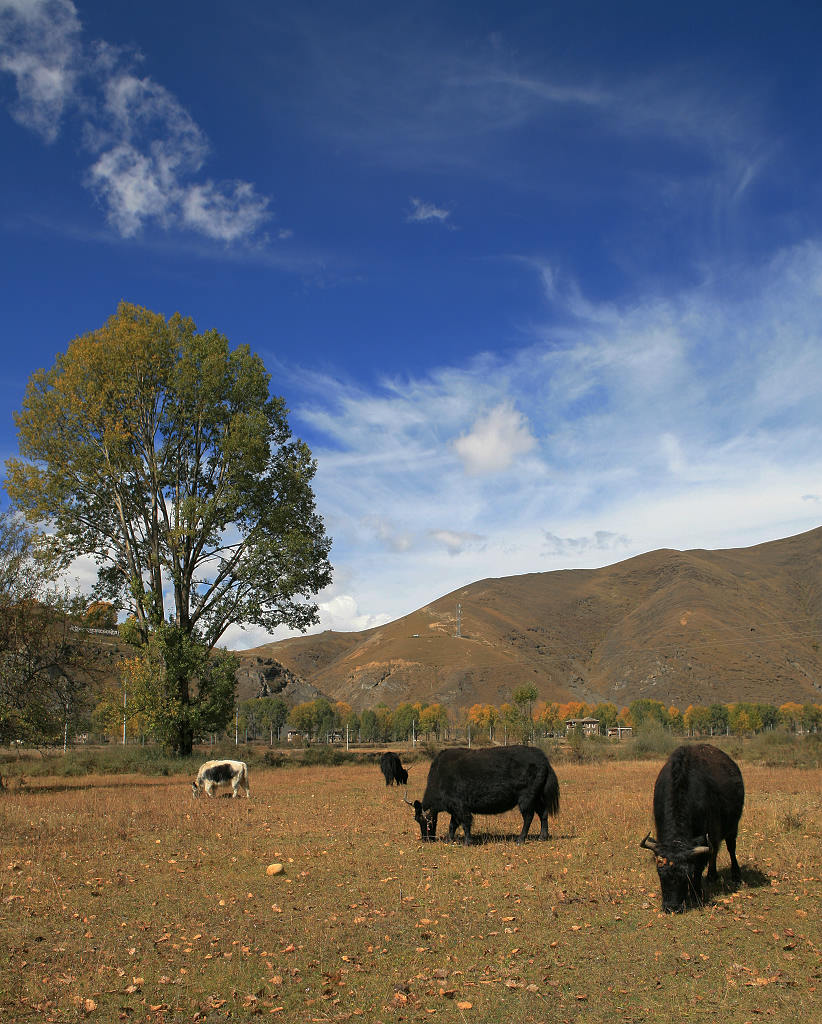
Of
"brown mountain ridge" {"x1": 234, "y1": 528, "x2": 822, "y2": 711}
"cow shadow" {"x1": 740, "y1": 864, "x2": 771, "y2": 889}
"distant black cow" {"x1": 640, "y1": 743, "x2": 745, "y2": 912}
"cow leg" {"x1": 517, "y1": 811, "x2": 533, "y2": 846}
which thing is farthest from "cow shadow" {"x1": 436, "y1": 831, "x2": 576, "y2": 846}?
"brown mountain ridge" {"x1": 234, "y1": 528, "x2": 822, "y2": 711}

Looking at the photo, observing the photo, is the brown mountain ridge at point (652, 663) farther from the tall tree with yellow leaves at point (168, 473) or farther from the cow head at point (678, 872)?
the cow head at point (678, 872)

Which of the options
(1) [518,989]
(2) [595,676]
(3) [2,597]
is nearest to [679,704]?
(2) [595,676]

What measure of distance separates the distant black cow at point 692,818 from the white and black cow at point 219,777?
15.1 metres

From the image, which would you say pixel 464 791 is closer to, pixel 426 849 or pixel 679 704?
pixel 426 849

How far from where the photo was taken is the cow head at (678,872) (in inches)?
372

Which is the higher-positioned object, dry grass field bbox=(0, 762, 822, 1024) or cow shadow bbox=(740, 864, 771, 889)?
dry grass field bbox=(0, 762, 822, 1024)

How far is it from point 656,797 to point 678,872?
145 centimetres

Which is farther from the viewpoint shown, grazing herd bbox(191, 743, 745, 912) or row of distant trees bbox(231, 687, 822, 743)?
row of distant trees bbox(231, 687, 822, 743)

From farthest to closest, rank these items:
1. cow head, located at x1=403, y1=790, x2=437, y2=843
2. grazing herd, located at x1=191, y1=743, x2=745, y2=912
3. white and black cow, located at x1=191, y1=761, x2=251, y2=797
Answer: white and black cow, located at x1=191, y1=761, x2=251, y2=797 → cow head, located at x1=403, y1=790, x2=437, y2=843 → grazing herd, located at x1=191, y1=743, x2=745, y2=912

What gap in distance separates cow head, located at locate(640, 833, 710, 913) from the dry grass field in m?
0.22

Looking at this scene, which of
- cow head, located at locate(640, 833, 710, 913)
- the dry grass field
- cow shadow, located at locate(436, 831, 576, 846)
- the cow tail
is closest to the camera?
the dry grass field

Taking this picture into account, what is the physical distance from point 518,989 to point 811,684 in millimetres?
158134

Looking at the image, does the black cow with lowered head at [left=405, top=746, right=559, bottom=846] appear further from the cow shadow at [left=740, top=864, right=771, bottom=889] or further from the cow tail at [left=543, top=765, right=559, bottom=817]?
the cow shadow at [left=740, top=864, right=771, bottom=889]

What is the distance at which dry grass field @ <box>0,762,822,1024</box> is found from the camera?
676cm
